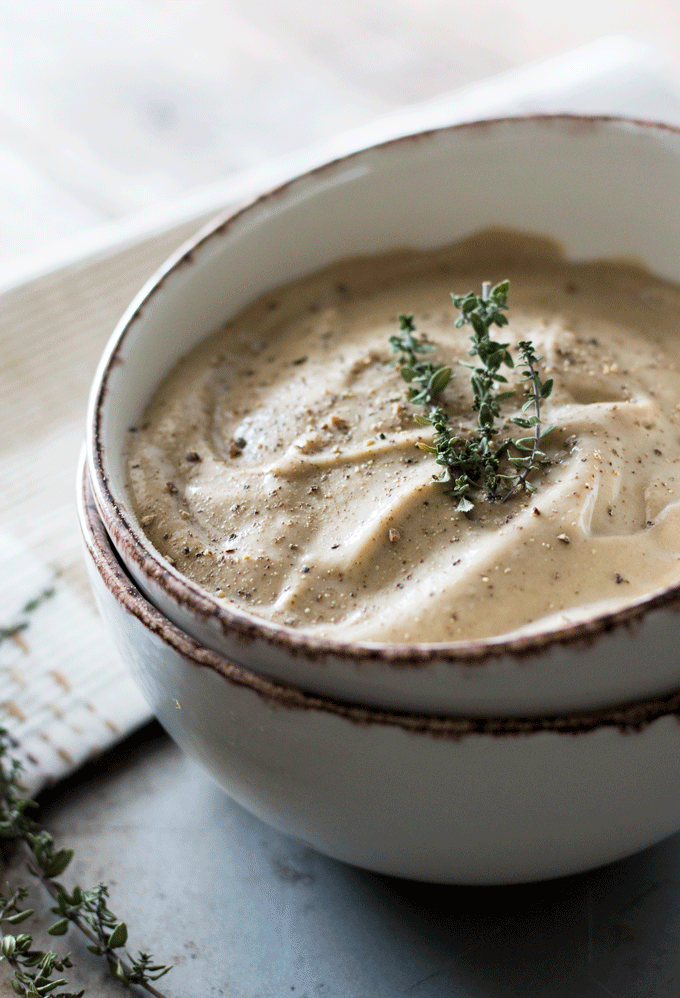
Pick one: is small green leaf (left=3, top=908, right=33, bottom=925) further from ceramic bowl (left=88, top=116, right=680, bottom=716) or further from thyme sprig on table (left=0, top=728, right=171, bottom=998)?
ceramic bowl (left=88, top=116, right=680, bottom=716)

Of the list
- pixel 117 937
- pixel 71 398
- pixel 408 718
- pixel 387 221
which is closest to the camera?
pixel 408 718

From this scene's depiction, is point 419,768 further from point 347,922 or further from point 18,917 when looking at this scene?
point 18,917

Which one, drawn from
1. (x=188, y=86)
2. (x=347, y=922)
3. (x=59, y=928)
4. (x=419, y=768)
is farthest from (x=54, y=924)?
(x=188, y=86)

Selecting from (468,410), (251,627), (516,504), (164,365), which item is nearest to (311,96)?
(164,365)

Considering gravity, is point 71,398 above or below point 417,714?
below

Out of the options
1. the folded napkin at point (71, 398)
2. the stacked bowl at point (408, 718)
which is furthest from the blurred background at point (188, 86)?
the stacked bowl at point (408, 718)

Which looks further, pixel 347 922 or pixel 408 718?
pixel 347 922

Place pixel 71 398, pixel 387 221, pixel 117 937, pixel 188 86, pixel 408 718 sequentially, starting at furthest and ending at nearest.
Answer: pixel 188 86, pixel 71 398, pixel 387 221, pixel 117 937, pixel 408 718
